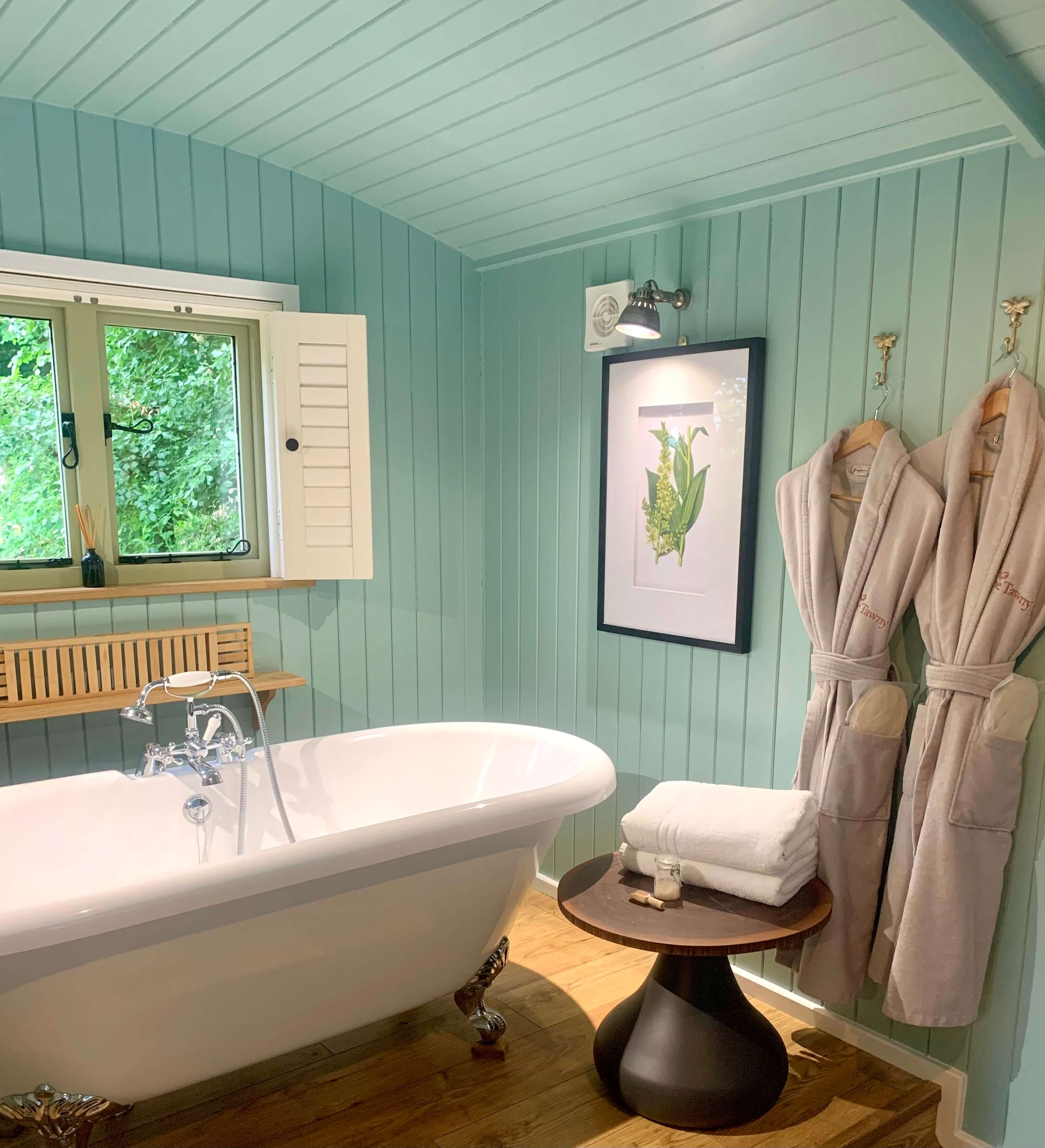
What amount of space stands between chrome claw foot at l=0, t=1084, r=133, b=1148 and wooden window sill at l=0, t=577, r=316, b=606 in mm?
1287

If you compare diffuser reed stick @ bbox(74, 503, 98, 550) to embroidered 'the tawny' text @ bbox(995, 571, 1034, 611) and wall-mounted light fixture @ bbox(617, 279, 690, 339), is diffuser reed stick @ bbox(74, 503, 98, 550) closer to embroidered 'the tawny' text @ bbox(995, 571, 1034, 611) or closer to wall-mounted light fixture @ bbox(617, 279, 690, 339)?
wall-mounted light fixture @ bbox(617, 279, 690, 339)

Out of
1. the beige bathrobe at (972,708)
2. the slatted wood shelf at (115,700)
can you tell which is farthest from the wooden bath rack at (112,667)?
the beige bathrobe at (972,708)

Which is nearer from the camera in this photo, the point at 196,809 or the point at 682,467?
the point at 196,809

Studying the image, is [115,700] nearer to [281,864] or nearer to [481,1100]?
[281,864]

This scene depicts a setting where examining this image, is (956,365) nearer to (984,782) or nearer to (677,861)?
(984,782)

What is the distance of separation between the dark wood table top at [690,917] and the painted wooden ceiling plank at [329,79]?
6.13 feet

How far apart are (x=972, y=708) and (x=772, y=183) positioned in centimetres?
137

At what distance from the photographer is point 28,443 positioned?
2639mm

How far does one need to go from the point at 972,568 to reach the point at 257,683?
194 centimetres

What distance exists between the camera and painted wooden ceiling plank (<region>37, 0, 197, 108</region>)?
1.99m

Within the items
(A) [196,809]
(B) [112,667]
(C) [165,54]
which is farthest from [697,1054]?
(C) [165,54]

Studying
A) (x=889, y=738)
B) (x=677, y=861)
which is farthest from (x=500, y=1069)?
(x=889, y=738)

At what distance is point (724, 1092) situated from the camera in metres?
1.98

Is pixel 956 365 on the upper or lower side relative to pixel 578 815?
upper
